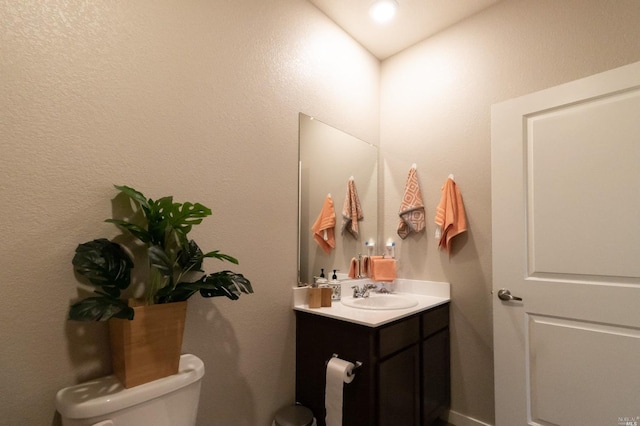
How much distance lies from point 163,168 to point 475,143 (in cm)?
186

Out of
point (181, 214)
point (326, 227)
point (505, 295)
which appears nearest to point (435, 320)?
point (505, 295)

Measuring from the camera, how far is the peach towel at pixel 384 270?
2148 mm

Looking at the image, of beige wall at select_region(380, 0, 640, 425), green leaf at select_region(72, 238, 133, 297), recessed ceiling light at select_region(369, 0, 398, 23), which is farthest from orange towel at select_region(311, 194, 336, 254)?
recessed ceiling light at select_region(369, 0, 398, 23)

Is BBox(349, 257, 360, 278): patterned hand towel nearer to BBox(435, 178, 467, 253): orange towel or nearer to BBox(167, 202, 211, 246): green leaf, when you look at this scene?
BBox(435, 178, 467, 253): orange towel

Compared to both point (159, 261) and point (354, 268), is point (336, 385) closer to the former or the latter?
point (354, 268)

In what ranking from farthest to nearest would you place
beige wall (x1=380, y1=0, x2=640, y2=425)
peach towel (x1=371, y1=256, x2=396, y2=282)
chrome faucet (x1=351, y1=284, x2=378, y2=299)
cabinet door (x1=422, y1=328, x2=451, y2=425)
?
peach towel (x1=371, y1=256, x2=396, y2=282)
chrome faucet (x1=351, y1=284, x2=378, y2=299)
cabinet door (x1=422, y1=328, x2=451, y2=425)
beige wall (x1=380, y1=0, x2=640, y2=425)

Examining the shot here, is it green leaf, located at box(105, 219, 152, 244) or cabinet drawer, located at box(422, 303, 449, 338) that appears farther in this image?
cabinet drawer, located at box(422, 303, 449, 338)

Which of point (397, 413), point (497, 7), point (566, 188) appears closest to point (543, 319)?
point (566, 188)

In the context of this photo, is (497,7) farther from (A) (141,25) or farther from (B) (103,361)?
(B) (103,361)

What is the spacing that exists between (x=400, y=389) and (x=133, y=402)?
122 centimetres

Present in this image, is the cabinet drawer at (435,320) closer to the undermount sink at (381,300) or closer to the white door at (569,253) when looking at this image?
the undermount sink at (381,300)

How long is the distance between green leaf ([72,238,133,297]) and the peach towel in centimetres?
157

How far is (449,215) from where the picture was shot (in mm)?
1963

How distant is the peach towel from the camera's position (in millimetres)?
2148
